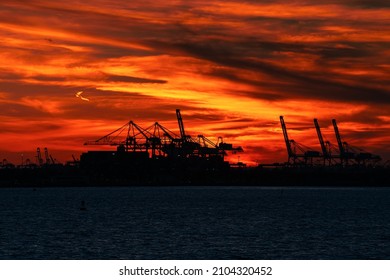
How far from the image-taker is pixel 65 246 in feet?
243

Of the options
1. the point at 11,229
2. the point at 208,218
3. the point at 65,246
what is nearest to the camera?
the point at 65,246

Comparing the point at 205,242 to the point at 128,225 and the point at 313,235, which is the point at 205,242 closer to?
the point at 313,235

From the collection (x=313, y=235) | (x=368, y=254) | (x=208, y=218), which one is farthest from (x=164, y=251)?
(x=208, y=218)

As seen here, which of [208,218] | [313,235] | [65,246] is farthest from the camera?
[208,218]

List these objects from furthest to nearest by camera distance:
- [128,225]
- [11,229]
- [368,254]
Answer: [128,225] < [11,229] < [368,254]

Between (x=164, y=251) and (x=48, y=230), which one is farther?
(x=48, y=230)

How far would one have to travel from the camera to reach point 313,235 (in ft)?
288

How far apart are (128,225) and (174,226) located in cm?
625
